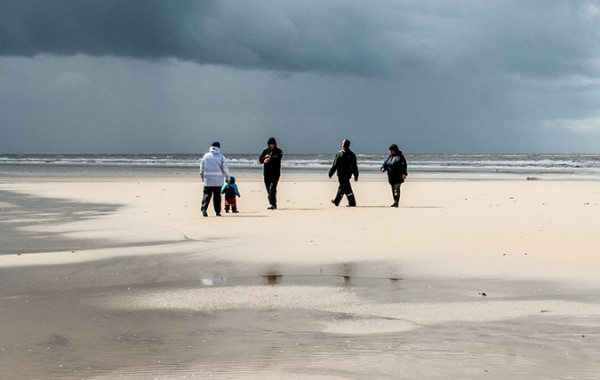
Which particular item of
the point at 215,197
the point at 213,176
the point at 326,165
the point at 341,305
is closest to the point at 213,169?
the point at 213,176

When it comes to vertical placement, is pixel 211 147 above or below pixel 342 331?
above

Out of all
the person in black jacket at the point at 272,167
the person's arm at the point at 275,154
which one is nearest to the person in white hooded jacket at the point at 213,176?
the person in black jacket at the point at 272,167

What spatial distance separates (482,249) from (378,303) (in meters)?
4.27

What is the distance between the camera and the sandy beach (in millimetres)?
4941

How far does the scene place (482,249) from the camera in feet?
34.9

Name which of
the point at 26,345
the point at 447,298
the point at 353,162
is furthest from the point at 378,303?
the point at 353,162

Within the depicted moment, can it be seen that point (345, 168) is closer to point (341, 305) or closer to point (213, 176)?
point (213, 176)

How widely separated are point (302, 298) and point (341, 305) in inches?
20.4

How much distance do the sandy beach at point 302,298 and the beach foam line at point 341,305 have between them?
0.9 inches

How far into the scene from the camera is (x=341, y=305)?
683cm

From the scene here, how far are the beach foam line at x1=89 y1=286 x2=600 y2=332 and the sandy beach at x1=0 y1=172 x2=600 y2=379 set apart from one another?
0.9 inches

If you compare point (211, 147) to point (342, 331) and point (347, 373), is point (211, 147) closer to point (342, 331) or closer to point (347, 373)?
point (342, 331)

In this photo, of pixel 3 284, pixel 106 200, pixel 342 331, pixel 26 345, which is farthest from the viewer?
pixel 106 200

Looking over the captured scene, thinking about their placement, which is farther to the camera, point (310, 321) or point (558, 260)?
point (558, 260)
